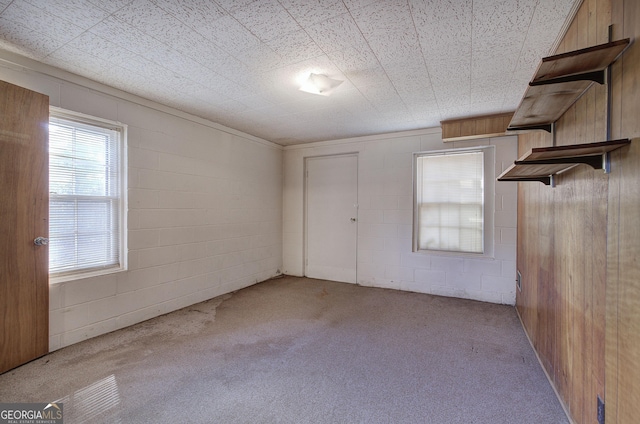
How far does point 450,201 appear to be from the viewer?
402 cm

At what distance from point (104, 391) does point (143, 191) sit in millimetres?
1929

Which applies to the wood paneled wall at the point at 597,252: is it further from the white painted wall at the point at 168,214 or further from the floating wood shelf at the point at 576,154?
the white painted wall at the point at 168,214

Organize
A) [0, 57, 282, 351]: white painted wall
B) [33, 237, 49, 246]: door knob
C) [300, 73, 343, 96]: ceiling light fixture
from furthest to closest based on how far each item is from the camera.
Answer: [0, 57, 282, 351]: white painted wall
[300, 73, 343, 96]: ceiling light fixture
[33, 237, 49, 246]: door knob

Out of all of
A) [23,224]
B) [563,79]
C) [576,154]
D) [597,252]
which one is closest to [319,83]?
[563,79]

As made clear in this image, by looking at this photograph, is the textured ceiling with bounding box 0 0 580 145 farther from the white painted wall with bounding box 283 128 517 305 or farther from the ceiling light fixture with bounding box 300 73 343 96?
the white painted wall with bounding box 283 128 517 305

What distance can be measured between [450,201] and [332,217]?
192cm

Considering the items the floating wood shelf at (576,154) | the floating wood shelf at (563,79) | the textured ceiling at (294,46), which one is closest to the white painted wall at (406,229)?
the textured ceiling at (294,46)

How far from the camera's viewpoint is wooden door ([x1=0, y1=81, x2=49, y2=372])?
80.6 inches

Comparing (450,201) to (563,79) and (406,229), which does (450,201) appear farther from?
(563,79)

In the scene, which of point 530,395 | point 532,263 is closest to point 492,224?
point 532,263

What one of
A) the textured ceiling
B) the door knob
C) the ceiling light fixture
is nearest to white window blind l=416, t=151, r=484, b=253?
the textured ceiling

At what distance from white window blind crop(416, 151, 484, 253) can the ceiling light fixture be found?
2.28m

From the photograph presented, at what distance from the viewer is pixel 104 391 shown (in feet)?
6.15

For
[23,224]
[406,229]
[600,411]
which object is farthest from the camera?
[406,229]
